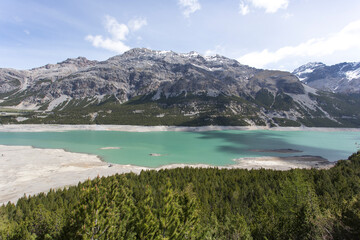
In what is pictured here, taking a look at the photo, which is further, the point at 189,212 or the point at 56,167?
the point at 56,167

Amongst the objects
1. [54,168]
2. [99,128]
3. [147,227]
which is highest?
[147,227]

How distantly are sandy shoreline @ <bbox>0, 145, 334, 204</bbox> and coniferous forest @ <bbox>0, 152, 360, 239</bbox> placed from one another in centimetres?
808

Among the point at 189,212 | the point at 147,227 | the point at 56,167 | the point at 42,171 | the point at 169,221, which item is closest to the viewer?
the point at 147,227

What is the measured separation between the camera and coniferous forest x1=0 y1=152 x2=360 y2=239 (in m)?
10.5

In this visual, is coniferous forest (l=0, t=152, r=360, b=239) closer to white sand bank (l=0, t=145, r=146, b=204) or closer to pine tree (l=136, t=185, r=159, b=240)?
pine tree (l=136, t=185, r=159, b=240)

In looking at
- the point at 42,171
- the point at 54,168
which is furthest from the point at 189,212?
the point at 54,168

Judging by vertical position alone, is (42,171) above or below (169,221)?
below

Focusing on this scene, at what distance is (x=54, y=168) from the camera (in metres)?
42.8

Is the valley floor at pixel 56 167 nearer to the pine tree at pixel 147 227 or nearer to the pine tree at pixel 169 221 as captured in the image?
the pine tree at pixel 147 227

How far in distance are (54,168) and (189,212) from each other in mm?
40382

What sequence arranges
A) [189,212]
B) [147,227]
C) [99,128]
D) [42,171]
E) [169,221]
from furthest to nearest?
1. [99,128]
2. [42,171]
3. [189,212]
4. [169,221]
5. [147,227]

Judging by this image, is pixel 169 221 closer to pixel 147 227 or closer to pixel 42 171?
pixel 147 227

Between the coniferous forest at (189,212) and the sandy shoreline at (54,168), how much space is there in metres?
8.08

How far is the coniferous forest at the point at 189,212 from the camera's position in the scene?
1047cm
